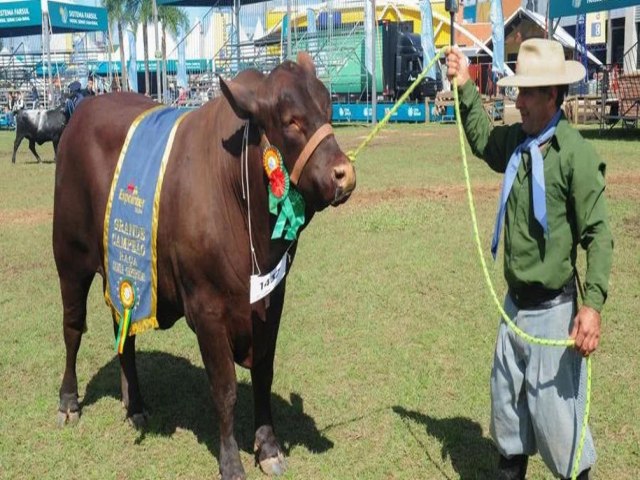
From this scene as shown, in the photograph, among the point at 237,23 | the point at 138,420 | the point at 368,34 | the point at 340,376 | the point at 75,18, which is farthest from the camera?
the point at 75,18

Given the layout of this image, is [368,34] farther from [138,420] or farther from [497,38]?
[138,420]

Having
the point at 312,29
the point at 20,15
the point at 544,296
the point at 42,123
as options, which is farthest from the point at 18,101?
the point at 544,296

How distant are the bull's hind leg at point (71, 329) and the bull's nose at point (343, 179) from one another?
228 centimetres

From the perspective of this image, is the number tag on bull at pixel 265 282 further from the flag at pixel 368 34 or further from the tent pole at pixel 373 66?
the flag at pixel 368 34

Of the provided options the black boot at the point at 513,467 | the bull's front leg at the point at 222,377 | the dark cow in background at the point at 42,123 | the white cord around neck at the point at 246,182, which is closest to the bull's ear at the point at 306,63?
the white cord around neck at the point at 246,182

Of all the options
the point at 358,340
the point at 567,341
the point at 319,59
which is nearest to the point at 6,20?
the point at 319,59

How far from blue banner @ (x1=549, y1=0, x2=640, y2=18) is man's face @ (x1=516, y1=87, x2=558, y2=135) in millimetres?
18453

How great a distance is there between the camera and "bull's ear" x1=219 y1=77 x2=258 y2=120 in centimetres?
339

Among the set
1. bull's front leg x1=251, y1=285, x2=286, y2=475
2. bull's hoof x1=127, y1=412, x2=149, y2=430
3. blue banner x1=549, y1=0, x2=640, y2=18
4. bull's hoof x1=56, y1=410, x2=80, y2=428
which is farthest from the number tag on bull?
blue banner x1=549, y1=0, x2=640, y2=18

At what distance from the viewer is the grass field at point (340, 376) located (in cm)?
417

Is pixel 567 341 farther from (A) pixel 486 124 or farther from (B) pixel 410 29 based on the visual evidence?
(B) pixel 410 29

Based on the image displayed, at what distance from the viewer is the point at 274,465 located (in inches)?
159

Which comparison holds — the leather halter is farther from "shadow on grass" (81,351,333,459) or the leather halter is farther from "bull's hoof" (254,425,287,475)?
"shadow on grass" (81,351,333,459)

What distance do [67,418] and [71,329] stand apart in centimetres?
55
